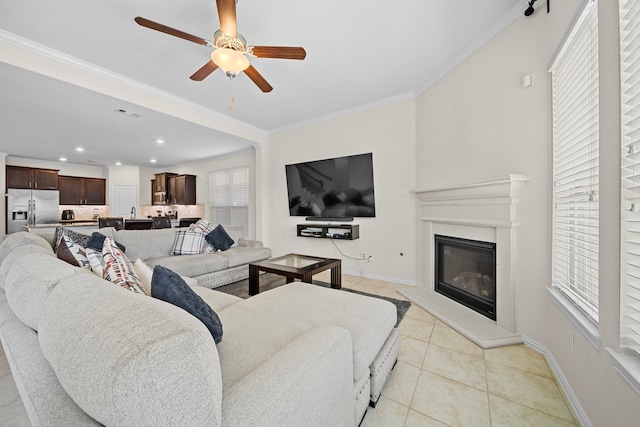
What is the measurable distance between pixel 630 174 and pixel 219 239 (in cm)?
408

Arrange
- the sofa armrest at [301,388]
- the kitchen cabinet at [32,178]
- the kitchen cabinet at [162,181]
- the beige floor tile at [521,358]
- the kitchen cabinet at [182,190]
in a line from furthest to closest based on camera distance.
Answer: the kitchen cabinet at [162,181]
the kitchen cabinet at [182,190]
the kitchen cabinet at [32,178]
the beige floor tile at [521,358]
the sofa armrest at [301,388]

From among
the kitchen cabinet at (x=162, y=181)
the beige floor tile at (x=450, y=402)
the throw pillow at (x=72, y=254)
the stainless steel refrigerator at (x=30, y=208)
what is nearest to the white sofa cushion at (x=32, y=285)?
the throw pillow at (x=72, y=254)

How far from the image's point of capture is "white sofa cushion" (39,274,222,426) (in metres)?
0.48

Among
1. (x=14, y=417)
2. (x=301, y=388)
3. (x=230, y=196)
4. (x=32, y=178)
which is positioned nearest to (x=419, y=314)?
(x=301, y=388)

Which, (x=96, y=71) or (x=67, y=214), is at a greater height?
(x=96, y=71)

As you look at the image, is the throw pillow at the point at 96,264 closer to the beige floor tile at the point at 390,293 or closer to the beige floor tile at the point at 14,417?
the beige floor tile at the point at 14,417

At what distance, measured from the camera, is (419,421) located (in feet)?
4.42

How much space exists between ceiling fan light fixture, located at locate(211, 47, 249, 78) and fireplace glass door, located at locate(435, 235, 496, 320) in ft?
8.87

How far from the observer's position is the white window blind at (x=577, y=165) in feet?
4.52

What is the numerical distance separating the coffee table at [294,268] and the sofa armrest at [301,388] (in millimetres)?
1585

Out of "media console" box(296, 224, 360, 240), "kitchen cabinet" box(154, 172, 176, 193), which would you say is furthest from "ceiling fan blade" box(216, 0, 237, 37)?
"kitchen cabinet" box(154, 172, 176, 193)

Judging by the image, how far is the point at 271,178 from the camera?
5.12 m

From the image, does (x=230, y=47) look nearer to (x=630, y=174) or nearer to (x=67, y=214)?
(x=630, y=174)

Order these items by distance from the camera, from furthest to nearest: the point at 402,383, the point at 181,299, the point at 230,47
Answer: the point at 230,47 < the point at 402,383 < the point at 181,299
